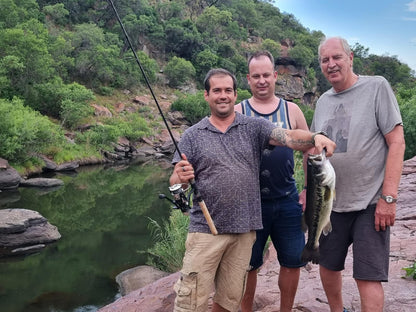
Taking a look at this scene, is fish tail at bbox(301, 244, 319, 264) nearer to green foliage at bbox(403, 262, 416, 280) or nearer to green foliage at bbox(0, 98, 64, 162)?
green foliage at bbox(403, 262, 416, 280)

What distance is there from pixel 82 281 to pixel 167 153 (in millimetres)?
28583

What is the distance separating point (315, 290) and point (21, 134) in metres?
21.3

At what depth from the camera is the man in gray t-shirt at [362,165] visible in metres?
2.64

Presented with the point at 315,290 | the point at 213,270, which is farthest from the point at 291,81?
the point at 213,270

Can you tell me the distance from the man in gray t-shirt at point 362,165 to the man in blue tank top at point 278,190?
11.5 inches

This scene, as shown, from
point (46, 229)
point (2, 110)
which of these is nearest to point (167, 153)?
point (2, 110)

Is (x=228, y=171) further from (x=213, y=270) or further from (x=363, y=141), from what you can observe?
(x=363, y=141)

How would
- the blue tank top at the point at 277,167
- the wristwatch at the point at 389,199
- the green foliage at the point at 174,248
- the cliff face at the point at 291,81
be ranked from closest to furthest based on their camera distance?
the wristwatch at the point at 389,199 → the blue tank top at the point at 277,167 → the green foliage at the point at 174,248 → the cliff face at the point at 291,81

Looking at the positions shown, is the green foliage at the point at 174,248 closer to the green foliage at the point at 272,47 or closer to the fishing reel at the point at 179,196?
the fishing reel at the point at 179,196

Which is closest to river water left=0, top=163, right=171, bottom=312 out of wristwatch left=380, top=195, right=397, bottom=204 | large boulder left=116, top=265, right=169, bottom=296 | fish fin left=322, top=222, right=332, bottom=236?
large boulder left=116, top=265, right=169, bottom=296

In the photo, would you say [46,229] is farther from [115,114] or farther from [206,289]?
[115,114]

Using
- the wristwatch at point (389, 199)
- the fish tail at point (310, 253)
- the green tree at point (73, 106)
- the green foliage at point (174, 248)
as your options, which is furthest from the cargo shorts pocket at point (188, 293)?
the green tree at point (73, 106)

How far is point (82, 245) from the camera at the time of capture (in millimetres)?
11547

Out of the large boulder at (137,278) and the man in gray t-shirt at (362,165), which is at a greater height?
the man in gray t-shirt at (362,165)
